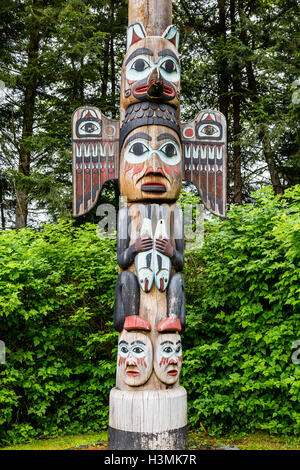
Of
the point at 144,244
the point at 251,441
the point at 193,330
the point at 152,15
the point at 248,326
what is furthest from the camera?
the point at 193,330

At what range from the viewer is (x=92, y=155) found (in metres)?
4.56

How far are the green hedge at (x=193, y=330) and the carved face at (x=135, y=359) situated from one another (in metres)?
2.02

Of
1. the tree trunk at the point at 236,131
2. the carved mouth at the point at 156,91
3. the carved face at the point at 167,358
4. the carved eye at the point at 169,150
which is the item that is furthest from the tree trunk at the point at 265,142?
the carved face at the point at 167,358

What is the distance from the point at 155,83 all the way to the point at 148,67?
0.33 metres

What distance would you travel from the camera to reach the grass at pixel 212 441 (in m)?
5.14

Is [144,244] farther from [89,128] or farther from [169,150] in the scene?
[89,128]

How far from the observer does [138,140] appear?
13.4 ft

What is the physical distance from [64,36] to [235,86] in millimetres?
4797

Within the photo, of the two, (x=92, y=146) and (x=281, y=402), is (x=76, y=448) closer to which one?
(x=281, y=402)

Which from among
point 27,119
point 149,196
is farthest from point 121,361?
point 27,119

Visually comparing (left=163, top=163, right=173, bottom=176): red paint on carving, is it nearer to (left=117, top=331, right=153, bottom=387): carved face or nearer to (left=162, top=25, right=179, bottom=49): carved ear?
(left=162, top=25, right=179, bottom=49): carved ear

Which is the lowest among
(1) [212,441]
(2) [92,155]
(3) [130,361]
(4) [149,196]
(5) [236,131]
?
(1) [212,441]

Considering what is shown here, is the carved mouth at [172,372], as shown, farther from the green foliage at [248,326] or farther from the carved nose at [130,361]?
the green foliage at [248,326]

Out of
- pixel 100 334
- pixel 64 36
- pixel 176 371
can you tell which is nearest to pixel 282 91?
pixel 64 36
